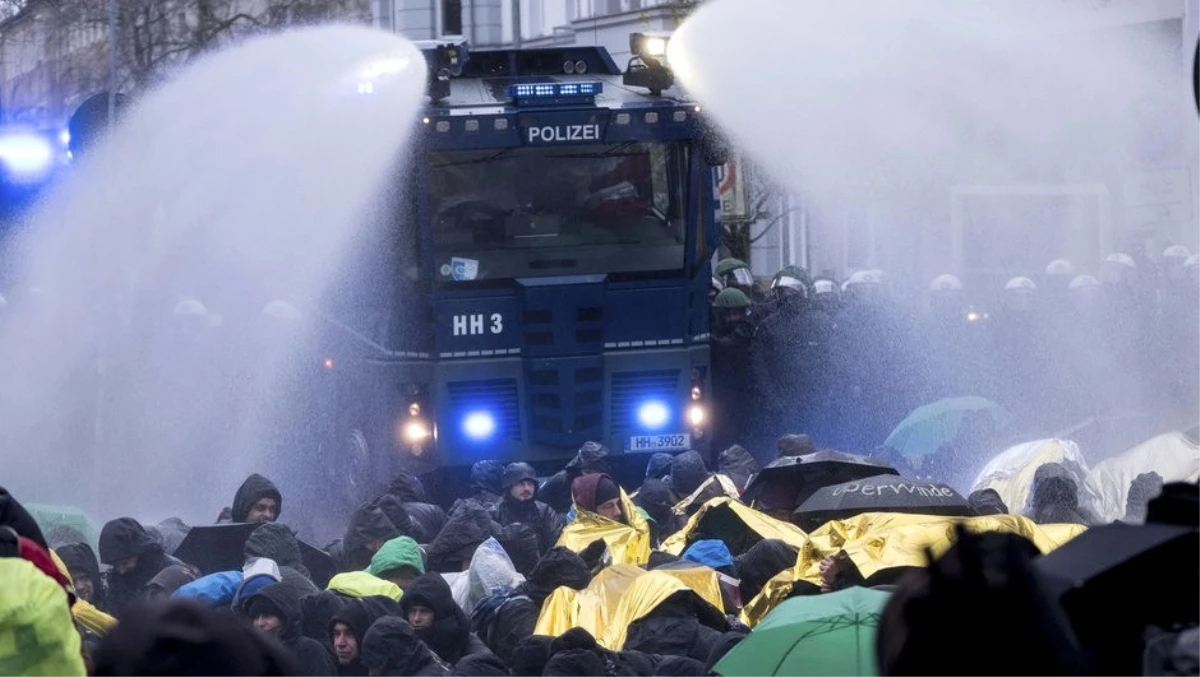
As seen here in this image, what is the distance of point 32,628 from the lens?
133 inches

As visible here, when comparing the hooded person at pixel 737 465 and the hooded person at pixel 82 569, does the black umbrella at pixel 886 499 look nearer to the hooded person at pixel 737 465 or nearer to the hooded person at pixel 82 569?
the hooded person at pixel 737 465

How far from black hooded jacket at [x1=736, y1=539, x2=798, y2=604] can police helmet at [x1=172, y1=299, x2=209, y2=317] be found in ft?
24.2

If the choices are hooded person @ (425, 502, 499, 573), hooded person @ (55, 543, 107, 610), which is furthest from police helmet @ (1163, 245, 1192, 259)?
hooded person @ (55, 543, 107, 610)

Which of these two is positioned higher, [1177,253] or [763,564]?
[1177,253]

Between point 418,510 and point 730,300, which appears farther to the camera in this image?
point 730,300

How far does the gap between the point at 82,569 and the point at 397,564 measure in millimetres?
1357

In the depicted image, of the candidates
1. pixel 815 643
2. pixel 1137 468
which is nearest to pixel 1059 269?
pixel 1137 468

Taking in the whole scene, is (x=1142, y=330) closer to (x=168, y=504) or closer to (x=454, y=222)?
(x=454, y=222)

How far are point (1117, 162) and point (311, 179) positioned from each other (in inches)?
343

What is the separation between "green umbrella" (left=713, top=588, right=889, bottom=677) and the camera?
5168mm

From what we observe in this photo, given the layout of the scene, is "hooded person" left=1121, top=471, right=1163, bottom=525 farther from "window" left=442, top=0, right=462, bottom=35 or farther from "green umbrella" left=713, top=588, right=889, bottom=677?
"window" left=442, top=0, right=462, bottom=35

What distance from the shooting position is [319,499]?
13.8 m

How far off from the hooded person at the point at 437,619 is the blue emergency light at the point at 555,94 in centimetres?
569

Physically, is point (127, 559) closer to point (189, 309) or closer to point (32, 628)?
point (32, 628)
